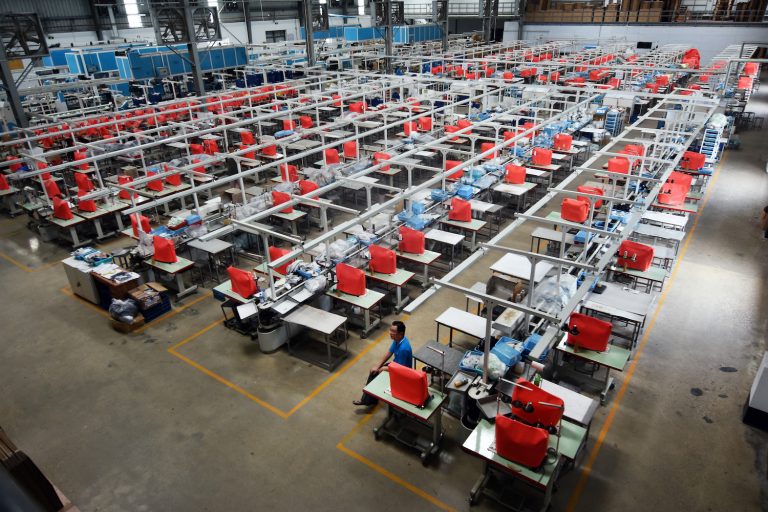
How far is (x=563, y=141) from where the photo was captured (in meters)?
14.7

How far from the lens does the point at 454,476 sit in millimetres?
6039

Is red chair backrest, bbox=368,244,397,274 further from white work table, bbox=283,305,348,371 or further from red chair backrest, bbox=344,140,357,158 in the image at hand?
red chair backrest, bbox=344,140,357,158

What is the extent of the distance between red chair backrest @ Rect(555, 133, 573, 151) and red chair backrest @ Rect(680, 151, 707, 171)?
310 centimetres

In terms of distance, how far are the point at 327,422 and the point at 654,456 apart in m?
4.22

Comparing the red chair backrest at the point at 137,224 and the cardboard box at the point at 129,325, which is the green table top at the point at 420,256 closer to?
the cardboard box at the point at 129,325

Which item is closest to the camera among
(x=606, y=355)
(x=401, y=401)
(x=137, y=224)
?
(x=401, y=401)

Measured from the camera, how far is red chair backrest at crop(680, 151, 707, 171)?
1243cm

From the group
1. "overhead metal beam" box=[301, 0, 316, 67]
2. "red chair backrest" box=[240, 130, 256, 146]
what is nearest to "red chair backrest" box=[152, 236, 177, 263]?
"red chair backrest" box=[240, 130, 256, 146]

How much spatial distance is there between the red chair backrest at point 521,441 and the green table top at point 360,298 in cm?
340

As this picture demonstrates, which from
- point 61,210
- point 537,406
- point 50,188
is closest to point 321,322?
point 537,406

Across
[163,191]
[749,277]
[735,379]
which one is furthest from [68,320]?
[749,277]

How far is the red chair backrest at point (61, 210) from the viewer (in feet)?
37.7

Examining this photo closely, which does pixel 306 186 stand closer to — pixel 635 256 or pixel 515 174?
pixel 515 174

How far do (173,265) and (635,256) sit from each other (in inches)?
329
